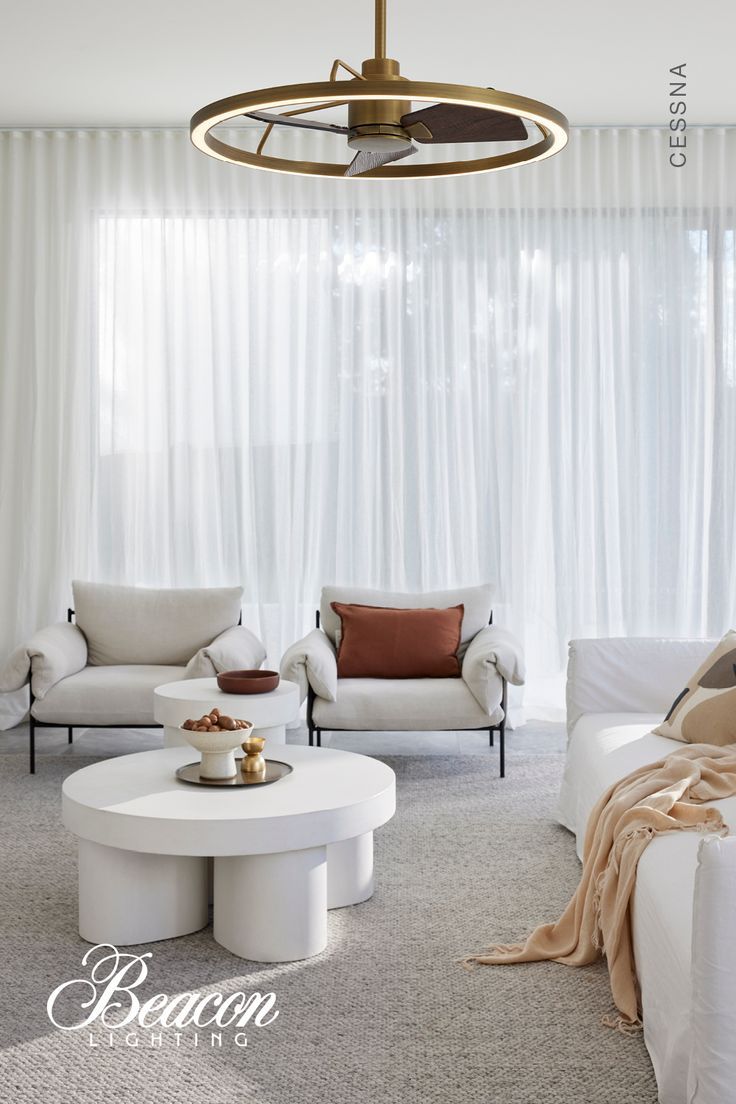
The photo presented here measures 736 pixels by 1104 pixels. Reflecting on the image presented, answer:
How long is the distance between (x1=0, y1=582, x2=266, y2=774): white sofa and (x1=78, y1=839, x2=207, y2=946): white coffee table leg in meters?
1.79

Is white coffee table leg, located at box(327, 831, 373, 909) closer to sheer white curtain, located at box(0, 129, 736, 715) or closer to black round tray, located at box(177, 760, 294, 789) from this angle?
black round tray, located at box(177, 760, 294, 789)

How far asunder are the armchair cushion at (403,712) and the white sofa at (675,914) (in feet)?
2.36

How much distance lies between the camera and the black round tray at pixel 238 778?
10.6ft

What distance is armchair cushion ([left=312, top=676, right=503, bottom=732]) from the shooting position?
4766mm

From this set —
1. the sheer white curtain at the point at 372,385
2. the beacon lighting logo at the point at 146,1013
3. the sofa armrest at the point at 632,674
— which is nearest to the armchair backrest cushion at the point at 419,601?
the sheer white curtain at the point at 372,385

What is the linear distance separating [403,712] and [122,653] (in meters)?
1.51

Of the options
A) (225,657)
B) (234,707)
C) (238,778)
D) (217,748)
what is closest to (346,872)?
(238,778)

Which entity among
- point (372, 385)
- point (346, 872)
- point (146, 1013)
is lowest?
point (146, 1013)

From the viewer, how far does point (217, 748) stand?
3.22 m

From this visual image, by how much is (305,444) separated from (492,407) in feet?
3.29

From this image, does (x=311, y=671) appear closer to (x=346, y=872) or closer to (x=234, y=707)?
(x=234, y=707)

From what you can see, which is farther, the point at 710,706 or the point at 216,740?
the point at 710,706

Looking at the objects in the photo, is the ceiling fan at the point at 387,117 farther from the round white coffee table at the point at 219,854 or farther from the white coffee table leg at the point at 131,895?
the white coffee table leg at the point at 131,895

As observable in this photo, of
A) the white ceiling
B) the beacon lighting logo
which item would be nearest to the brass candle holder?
the beacon lighting logo
